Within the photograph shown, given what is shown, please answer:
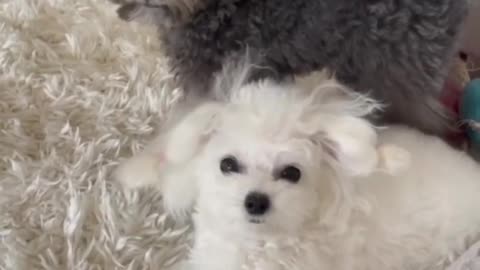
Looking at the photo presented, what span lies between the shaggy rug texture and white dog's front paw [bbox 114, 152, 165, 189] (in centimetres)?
6

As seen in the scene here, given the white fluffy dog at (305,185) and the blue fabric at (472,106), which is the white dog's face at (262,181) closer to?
the white fluffy dog at (305,185)

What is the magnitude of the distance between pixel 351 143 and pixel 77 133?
0.48 meters

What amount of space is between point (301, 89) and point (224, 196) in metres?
0.17

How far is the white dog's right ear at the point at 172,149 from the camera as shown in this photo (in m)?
1.01

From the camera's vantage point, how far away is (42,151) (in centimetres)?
124

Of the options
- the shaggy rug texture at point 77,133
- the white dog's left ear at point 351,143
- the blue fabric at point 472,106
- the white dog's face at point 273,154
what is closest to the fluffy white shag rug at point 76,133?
the shaggy rug texture at point 77,133

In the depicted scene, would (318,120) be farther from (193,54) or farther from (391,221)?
(193,54)

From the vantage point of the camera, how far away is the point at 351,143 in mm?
960

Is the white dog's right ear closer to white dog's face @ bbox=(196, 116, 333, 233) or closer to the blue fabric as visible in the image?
white dog's face @ bbox=(196, 116, 333, 233)

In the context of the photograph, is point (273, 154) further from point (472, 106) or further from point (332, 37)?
point (472, 106)

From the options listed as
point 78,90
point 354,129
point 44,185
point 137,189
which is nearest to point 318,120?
point 354,129

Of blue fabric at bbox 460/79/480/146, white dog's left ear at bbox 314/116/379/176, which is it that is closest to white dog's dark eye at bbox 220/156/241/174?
white dog's left ear at bbox 314/116/379/176

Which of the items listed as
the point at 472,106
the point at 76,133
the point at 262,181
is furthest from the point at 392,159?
the point at 76,133

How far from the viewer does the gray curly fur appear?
1.16 metres
